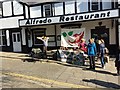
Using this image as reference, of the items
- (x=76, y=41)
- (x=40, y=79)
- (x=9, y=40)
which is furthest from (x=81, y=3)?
(x=40, y=79)

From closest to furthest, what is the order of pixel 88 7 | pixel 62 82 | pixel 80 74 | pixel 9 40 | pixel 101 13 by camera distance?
pixel 62 82 < pixel 80 74 < pixel 101 13 < pixel 88 7 < pixel 9 40

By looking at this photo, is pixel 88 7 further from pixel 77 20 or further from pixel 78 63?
pixel 78 63

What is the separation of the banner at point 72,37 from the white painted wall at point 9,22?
6.00 metres

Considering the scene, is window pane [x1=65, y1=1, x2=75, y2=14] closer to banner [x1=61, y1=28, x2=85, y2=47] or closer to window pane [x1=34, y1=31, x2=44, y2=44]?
banner [x1=61, y1=28, x2=85, y2=47]

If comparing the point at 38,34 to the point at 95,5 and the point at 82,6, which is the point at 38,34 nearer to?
the point at 82,6

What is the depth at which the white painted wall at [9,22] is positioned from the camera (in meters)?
20.2

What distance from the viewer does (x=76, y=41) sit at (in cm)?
1567

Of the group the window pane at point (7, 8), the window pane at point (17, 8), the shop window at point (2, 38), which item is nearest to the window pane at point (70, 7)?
the window pane at point (17, 8)

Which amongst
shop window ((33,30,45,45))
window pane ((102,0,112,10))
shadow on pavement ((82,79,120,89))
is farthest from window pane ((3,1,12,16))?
shadow on pavement ((82,79,120,89))

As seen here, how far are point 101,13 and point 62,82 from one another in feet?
25.1

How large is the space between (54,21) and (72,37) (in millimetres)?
2167

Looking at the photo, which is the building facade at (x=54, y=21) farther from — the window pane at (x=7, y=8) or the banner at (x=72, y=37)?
the banner at (x=72, y=37)

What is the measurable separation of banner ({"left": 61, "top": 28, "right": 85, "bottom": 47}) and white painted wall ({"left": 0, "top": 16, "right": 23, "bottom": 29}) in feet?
19.7

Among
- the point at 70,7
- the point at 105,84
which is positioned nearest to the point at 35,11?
the point at 70,7
